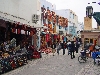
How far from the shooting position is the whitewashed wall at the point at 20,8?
18.5m

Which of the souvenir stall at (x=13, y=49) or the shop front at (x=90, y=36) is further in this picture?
the shop front at (x=90, y=36)

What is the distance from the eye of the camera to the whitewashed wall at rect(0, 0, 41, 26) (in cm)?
1851

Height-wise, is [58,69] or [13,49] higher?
[13,49]

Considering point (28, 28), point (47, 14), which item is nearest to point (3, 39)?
point (28, 28)

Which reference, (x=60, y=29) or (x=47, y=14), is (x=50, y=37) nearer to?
(x=47, y=14)

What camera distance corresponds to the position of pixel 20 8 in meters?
21.9

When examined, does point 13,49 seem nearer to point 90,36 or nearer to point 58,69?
point 58,69

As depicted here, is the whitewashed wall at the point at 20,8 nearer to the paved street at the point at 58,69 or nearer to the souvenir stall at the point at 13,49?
the souvenir stall at the point at 13,49

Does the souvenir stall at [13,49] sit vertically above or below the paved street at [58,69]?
above

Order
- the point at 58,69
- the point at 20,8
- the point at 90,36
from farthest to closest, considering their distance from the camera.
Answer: the point at 90,36
the point at 20,8
the point at 58,69

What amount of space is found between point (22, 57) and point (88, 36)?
1798 cm

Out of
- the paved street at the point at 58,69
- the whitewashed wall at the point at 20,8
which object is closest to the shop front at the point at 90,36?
the whitewashed wall at the point at 20,8

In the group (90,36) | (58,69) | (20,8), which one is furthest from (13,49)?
(90,36)

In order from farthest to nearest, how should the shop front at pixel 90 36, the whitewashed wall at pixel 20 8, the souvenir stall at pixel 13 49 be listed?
1. the shop front at pixel 90 36
2. the whitewashed wall at pixel 20 8
3. the souvenir stall at pixel 13 49
